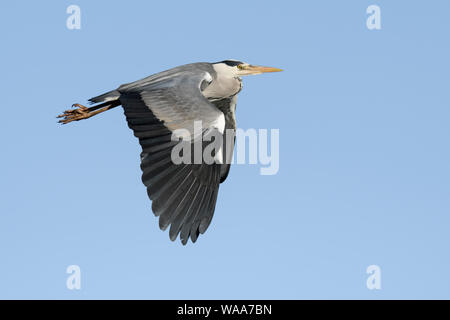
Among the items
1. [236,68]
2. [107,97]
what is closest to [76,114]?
[107,97]

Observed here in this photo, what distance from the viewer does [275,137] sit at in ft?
33.8

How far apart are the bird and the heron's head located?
35.8 inches

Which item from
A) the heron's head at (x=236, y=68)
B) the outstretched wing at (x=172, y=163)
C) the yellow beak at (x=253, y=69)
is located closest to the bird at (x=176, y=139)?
the outstretched wing at (x=172, y=163)

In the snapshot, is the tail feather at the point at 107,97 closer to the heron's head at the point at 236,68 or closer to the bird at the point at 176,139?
the bird at the point at 176,139

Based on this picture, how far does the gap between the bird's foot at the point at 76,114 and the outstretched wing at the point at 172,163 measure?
1389mm

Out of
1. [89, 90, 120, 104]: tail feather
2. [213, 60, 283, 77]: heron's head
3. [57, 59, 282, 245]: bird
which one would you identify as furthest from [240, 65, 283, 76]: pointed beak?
[89, 90, 120, 104]: tail feather

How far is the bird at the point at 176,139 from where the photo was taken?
8.67 m

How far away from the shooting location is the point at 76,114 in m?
11.0

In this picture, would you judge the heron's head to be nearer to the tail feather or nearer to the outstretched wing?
the outstretched wing

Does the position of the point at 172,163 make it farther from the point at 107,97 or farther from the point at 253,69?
the point at 253,69

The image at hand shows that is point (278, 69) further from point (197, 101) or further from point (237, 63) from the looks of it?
point (197, 101)

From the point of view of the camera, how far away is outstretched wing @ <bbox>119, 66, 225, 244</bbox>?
8.66 metres

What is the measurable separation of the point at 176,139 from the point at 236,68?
281 centimetres
